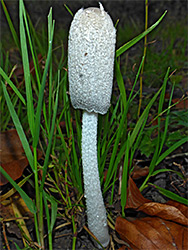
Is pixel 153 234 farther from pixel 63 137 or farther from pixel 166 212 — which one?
pixel 63 137

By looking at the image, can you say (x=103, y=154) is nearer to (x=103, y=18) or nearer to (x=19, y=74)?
(x=103, y=18)

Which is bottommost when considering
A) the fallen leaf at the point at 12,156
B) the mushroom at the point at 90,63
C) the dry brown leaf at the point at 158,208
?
the dry brown leaf at the point at 158,208

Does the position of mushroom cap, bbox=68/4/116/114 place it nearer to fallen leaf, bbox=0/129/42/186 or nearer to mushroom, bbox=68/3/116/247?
mushroom, bbox=68/3/116/247

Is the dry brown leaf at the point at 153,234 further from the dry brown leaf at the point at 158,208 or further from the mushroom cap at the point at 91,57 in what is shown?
the mushroom cap at the point at 91,57

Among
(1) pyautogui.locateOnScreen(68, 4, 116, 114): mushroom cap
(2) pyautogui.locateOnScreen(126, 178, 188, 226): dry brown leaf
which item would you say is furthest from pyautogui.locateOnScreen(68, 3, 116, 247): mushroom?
(2) pyautogui.locateOnScreen(126, 178, 188, 226): dry brown leaf

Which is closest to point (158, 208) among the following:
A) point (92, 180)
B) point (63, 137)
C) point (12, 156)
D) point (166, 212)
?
point (166, 212)

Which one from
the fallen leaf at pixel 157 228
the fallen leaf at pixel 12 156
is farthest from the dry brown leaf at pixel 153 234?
the fallen leaf at pixel 12 156

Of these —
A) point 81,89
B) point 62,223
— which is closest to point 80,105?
point 81,89
